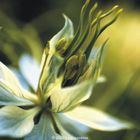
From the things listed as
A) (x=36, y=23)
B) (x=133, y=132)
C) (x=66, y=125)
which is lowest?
(x=133, y=132)

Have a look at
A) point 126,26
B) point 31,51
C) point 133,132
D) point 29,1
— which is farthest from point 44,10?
point 133,132

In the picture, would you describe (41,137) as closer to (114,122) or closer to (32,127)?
(32,127)

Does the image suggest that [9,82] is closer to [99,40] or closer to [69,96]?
[69,96]

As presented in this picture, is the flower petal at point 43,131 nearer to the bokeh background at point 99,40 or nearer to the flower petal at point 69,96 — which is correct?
the flower petal at point 69,96

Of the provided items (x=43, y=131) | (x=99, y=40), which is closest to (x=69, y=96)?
(x=43, y=131)

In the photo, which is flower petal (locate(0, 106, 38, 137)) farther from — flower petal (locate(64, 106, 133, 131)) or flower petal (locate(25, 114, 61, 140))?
flower petal (locate(64, 106, 133, 131))

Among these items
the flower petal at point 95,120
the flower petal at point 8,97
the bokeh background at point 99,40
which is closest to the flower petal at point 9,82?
the flower petal at point 8,97
